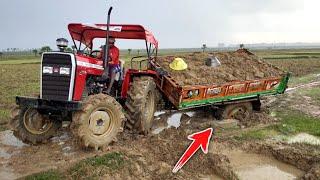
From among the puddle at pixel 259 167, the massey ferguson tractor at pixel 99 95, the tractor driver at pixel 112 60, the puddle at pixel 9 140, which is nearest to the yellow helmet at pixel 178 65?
the massey ferguson tractor at pixel 99 95

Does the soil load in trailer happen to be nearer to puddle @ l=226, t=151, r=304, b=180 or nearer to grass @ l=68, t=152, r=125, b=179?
puddle @ l=226, t=151, r=304, b=180

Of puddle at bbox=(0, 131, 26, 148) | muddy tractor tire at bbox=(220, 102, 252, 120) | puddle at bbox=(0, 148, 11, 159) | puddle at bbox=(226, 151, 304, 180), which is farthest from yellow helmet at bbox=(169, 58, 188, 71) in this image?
puddle at bbox=(0, 148, 11, 159)

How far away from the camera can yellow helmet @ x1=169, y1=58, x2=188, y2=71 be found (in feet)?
40.0

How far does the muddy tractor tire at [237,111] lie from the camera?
1237cm

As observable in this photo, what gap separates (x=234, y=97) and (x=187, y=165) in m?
4.90

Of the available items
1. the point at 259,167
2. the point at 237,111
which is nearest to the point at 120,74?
the point at 259,167

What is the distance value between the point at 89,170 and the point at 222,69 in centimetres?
690

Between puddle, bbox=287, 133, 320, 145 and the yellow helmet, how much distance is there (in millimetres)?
3738

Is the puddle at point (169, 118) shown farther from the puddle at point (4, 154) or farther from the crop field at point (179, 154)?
the puddle at point (4, 154)

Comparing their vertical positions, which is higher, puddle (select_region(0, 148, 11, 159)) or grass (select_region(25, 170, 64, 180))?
grass (select_region(25, 170, 64, 180))

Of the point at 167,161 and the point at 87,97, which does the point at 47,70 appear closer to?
the point at 87,97

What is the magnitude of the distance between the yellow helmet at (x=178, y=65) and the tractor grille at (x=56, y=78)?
4.41 metres

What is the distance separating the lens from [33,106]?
852cm

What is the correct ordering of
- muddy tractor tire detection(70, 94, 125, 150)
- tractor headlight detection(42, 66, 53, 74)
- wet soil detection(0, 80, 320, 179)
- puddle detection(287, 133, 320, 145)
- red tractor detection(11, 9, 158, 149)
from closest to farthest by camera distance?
1. wet soil detection(0, 80, 320, 179)
2. muddy tractor tire detection(70, 94, 125, 150)
3. red tractor detection(11, 9, 158, 149)
4. tractor headlight detection(42, 66, 53, 74)
5. puddle detection(287, 133, 320, 145)
